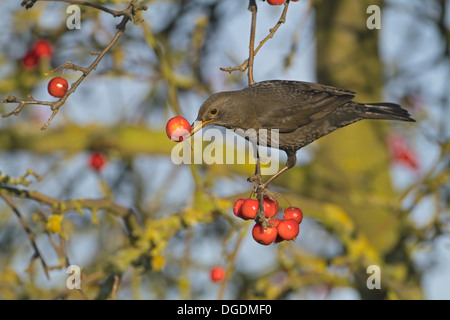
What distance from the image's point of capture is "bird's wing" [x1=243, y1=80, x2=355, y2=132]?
2684 millimetres

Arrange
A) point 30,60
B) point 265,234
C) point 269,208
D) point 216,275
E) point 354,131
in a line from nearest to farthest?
point 265,234 < point 269,208 < point 216,275 < point 30,60 < point 354,131

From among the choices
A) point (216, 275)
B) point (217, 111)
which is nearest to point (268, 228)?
point (217, 111)

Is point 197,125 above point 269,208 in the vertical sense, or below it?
above

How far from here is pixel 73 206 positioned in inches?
113

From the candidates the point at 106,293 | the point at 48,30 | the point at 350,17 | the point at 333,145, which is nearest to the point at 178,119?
the point at 106,293

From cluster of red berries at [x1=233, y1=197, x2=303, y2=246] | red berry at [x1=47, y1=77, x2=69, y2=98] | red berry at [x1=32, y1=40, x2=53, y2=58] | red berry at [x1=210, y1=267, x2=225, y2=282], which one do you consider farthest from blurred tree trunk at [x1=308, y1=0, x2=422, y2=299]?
red berry at [x1=47, y1=77, x2=69, y2=98]

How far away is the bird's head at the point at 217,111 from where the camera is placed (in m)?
2.49

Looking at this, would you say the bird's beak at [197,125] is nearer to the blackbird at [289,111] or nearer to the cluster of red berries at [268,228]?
the blackbird at [289,111]

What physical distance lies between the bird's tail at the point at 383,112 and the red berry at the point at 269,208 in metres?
0.85

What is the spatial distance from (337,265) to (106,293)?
1703mm

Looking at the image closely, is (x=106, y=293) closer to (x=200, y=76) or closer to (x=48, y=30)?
(x=200, y=76)

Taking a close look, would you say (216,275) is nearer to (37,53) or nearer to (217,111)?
(217,111)

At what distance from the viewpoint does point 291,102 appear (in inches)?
108

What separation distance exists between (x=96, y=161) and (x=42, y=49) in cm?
101
